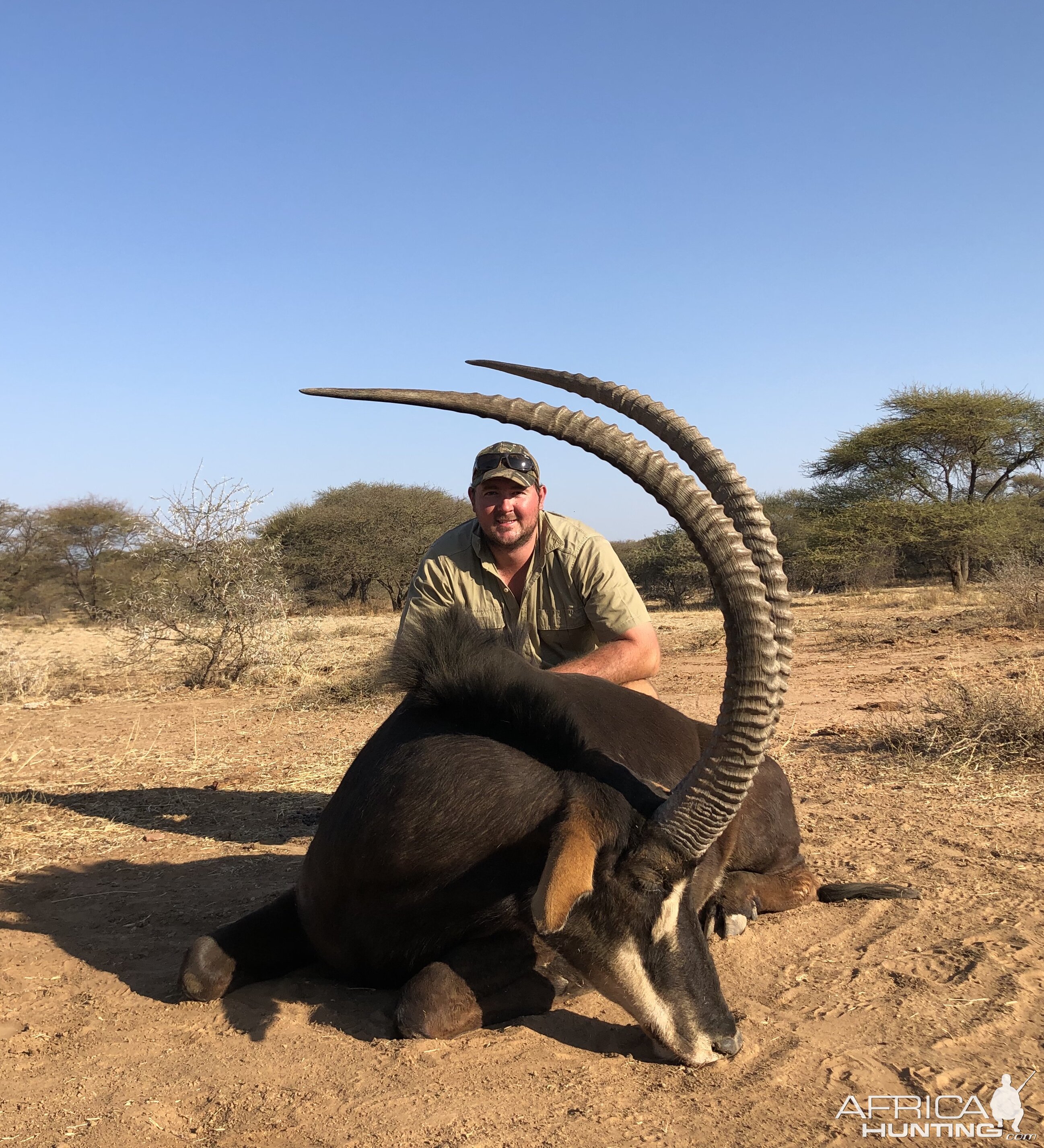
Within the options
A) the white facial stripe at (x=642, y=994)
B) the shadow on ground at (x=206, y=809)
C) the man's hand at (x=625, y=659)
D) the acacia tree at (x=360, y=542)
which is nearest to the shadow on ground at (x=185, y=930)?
the white facial stripe at (x=642, y=994)

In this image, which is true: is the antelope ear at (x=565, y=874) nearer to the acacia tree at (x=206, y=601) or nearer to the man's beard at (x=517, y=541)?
the man's beard at (x=517, y=541)

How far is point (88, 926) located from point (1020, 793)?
5.31m

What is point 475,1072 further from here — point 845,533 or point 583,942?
point 845,533

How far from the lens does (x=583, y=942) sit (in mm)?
2924

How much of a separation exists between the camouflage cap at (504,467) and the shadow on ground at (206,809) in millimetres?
2567

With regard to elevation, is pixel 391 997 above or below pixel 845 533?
below

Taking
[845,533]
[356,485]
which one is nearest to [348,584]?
[356,485]

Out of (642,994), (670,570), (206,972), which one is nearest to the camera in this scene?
(642,994)

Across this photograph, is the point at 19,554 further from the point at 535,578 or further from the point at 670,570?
the point at 535,578

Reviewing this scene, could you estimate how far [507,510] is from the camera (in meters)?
5.24

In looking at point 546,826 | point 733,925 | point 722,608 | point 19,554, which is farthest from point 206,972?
point 19,554

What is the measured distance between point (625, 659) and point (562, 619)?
2.06 ft

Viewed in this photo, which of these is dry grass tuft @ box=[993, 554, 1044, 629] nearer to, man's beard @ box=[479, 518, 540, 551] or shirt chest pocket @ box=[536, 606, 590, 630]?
shirt chest pocket @ box=[536, 606, 590, 630]

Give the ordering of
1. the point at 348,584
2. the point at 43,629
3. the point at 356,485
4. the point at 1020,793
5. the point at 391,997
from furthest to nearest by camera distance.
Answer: the point at 356,485, the point at 348,584, the point at 43,629, the point at 1020,793, the point at 391,997
